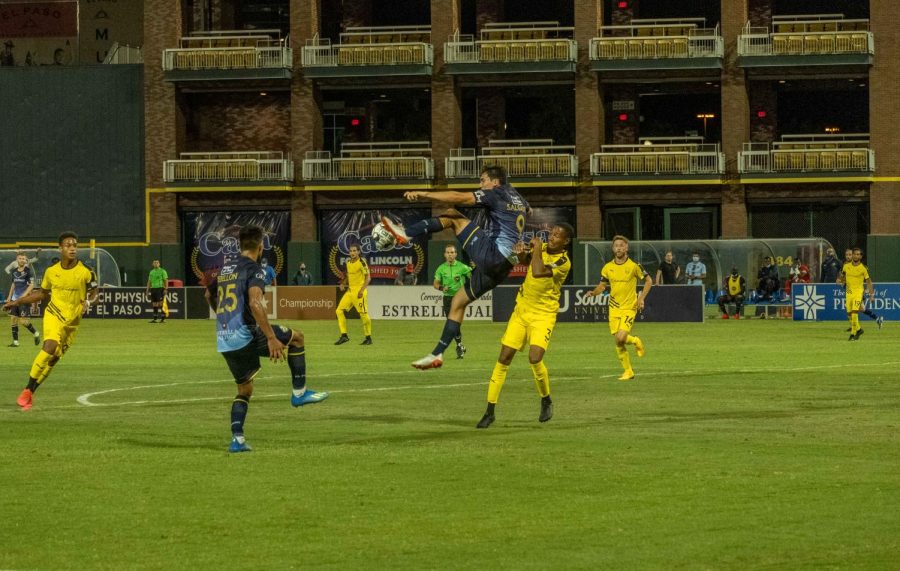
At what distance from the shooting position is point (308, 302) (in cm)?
5550

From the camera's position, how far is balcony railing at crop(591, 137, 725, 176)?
210 ft

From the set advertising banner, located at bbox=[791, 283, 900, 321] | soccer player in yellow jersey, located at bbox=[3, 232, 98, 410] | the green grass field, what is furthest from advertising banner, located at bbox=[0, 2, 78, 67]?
soccer player in yellow jersey, located at bbox=[3, 232, 98, 410]

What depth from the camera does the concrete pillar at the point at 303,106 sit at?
2638 inches

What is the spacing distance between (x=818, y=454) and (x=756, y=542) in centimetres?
477

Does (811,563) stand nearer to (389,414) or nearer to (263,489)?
(263,489)

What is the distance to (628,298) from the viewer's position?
26.2 metres

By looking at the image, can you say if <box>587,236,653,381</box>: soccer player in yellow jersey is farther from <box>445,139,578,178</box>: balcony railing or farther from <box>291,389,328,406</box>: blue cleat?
<box>445,139,578,178</box>: balcony railing

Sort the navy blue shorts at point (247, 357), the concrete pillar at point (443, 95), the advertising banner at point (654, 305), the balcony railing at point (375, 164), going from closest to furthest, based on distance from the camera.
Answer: the navy blue shorts at point (247, 357) → the advertising banner at point (654, 305) → the concrete pillar at point (443, 95) → the balcony railing at point (375, 164)

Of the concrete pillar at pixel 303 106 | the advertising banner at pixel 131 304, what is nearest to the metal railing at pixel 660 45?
the concrete pillar at pixel 303 106

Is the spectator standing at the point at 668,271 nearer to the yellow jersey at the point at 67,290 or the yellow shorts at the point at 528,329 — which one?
the yellow jersey at the point at 67,290

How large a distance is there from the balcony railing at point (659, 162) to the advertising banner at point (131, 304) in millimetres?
18645

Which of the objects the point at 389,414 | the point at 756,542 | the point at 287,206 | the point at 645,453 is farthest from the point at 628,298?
the point at 287,206

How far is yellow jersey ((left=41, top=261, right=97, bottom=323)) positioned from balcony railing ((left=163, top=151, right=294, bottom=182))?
150 ft

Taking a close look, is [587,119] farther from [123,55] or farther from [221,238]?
[123,55]
